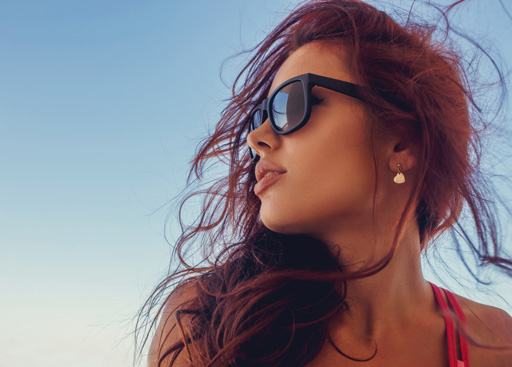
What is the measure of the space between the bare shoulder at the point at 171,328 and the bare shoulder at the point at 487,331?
54.4 inches

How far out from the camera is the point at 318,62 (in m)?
2.05

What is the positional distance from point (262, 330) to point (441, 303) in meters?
0.95

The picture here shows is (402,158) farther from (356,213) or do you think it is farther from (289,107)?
(289,107)

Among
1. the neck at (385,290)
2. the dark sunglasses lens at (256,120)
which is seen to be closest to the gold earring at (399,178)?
the neck at (385,290)

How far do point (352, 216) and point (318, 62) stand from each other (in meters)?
0.74

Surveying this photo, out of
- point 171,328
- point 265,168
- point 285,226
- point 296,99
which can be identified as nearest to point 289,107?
point 296,99

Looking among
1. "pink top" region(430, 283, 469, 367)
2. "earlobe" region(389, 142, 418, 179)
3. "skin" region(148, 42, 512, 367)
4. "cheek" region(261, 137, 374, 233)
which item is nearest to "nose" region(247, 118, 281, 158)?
"skin" region(148, 42, 512, 367)

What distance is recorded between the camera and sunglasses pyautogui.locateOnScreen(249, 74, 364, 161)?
189cm

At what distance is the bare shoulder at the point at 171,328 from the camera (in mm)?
2038

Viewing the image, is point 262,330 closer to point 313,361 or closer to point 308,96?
point 313,361

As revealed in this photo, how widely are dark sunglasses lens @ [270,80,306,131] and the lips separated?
6.7 inches

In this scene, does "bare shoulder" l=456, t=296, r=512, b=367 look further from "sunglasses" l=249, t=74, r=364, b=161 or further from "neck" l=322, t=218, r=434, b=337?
"sunglasses" l=249, t=74, r=364, b=161

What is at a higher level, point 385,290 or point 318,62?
point 318,62

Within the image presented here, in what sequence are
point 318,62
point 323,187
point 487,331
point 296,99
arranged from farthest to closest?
point 487,331 < point 318,62 < point 296,99 < point 323,187
